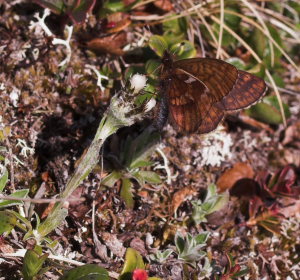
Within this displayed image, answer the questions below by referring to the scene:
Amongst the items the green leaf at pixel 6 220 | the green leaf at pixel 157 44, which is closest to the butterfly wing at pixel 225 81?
the green leaf at pixel 157 44

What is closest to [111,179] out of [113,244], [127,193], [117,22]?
[127,193]

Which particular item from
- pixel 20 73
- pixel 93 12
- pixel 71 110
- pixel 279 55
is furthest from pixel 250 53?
pixel 20 73

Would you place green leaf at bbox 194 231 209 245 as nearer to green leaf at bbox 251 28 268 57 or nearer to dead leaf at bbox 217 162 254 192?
dead leaf at bbox 217 162 254 192

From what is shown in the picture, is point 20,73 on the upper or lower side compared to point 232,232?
upper

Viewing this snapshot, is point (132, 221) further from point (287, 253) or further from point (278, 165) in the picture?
point (278, 165)

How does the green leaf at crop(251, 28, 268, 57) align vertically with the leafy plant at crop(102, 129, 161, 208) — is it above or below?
above

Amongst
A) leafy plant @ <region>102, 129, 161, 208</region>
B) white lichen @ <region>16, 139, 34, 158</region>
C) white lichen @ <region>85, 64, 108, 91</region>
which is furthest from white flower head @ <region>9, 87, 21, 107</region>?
leafy plant @ <region>102, 129, 161, 208</region>

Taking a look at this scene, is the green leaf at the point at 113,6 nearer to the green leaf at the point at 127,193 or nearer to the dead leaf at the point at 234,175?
the green leaf at the point at 127,193
